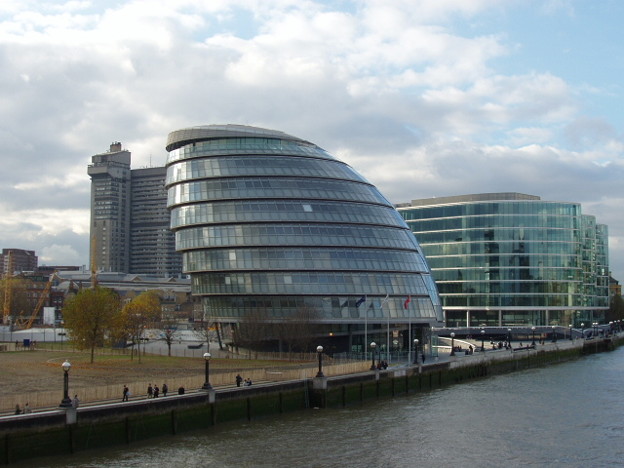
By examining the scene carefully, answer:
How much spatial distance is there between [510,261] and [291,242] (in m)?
68.4

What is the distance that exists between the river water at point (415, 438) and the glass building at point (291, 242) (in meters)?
23.9

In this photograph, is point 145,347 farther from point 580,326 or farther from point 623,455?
point 580,326

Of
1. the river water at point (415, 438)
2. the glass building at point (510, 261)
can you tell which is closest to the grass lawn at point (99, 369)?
the river water at point (415, 438)

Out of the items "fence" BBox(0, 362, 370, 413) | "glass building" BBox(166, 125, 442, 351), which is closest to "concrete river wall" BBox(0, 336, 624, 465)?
"fence" BBox(0, 362, 370, 413)

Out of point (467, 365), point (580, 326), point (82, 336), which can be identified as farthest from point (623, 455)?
point (580, 326)

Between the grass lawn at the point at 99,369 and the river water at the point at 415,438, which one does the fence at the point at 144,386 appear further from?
the grass lawn at the point at 99,369

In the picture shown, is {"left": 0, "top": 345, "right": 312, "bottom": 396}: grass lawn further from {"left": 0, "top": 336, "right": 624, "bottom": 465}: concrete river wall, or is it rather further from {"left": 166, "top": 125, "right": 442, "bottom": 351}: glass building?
{"left": 166, "top": 125, "right": 442, "bottom": 351}: glass building

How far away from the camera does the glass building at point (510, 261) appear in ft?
463

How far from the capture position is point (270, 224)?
279ft

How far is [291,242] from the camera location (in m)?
84.2

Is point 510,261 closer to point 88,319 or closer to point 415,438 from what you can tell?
point 88,319

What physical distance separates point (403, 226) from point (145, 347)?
34908mm

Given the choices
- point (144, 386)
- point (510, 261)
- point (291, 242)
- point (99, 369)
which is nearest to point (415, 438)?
point (144, 386)

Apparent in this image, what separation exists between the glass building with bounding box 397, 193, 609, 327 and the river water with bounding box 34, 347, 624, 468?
79816 millimetres
